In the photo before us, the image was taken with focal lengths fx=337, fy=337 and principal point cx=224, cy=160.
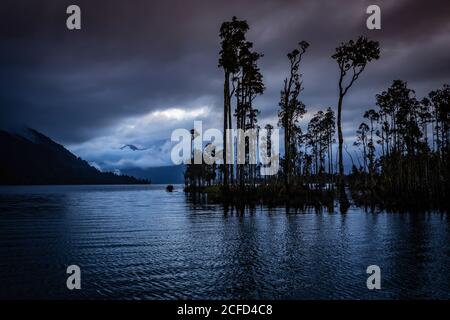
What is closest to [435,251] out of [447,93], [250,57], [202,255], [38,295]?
[202,255]

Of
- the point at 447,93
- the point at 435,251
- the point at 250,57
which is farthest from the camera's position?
the point at 447,93

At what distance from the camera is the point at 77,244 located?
1571 centimetres

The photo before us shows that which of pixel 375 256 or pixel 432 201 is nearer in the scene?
pixel 375 256

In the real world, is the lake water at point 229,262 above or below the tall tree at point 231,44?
below

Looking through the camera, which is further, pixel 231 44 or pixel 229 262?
pixel 231 44

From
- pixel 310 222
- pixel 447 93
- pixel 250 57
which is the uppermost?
pixel 250 57

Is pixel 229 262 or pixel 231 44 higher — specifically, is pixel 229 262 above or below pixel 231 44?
below

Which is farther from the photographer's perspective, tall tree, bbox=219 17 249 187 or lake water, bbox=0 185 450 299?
tall tree, bbox=219 17 249 187

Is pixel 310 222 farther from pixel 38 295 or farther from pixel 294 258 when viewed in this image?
pixel 38 295

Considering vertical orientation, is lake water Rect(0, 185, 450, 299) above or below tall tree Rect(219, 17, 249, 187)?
below

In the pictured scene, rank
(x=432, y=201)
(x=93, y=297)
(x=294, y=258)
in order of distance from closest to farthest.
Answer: (x=93, y=297)
(x=294, y=258)
(x=432, y=201)

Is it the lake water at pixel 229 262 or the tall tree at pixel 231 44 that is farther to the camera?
the tall tree at pixel 231 44
